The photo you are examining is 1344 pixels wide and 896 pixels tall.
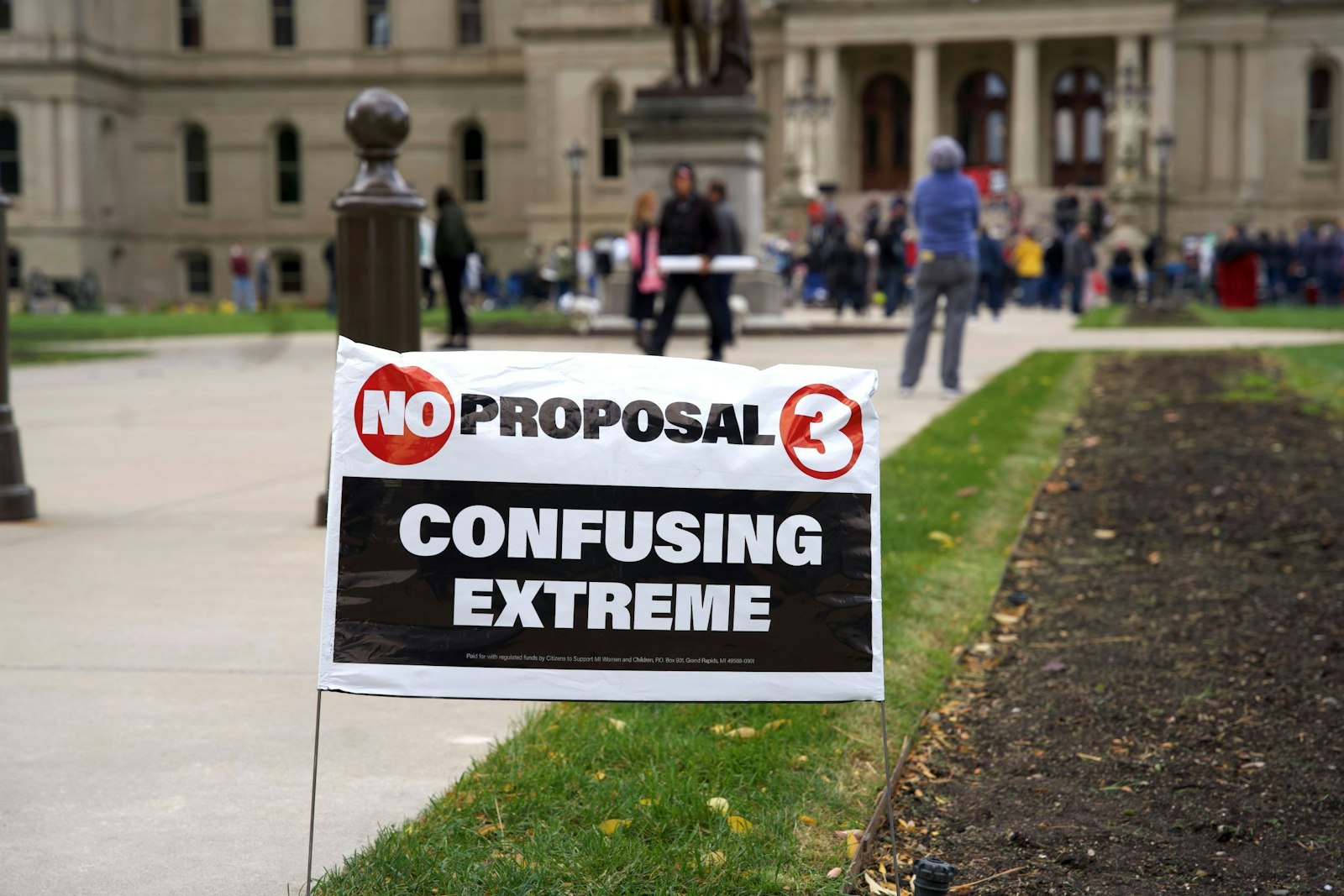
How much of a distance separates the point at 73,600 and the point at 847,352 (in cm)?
1463

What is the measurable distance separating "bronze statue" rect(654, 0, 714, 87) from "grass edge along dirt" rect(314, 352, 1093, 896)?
1756 cm

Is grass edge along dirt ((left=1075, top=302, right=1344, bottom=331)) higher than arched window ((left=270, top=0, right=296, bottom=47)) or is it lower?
lower

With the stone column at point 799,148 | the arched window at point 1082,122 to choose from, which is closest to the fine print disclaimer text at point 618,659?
the stone column at point 799,148

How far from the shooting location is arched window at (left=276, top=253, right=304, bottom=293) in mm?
65062

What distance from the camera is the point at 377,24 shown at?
6544 centimetres

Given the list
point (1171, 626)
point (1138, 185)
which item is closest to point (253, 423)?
point (1171, 626)

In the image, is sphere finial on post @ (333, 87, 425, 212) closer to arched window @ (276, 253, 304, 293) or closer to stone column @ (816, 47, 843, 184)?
stone column @ (816, 47, 843, 184)

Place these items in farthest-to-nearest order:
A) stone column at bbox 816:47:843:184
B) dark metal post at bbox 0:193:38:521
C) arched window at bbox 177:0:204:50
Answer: arched window at bbox 177:0:204:50 → stone column at bbox 816:47:843:184 → dark metal post at bbox 0:193:38:521

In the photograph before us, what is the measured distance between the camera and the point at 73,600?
19.6 ft

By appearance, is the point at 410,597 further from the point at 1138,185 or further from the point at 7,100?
the point at 7,100

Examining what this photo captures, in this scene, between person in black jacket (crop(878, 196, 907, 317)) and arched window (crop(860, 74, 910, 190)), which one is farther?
arched window (crop(860, 74, 910, 190))

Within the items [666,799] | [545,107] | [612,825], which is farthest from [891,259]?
[545,107]

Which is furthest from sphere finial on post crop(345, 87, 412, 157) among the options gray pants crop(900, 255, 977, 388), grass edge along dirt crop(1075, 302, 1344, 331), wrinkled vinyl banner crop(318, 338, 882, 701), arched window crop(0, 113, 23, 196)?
arched window crop(0, 113, 23, 196)

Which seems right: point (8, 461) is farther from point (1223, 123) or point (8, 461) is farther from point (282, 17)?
point (282, 17)
